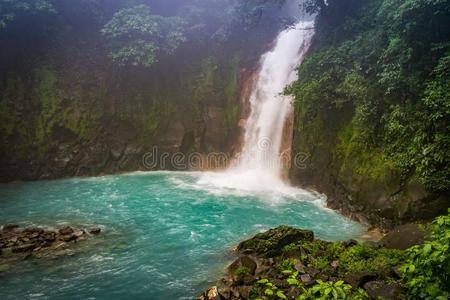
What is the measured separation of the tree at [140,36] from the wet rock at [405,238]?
49.1 ft

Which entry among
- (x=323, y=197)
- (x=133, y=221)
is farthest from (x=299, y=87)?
(x=133, y=221)

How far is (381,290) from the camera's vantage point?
19.4ft

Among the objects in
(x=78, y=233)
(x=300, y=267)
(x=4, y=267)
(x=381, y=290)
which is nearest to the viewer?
(x=381, y=290)

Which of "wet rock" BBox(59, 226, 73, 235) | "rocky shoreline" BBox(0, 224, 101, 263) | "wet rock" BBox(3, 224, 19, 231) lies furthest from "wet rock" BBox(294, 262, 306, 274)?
"wet rock" BBox(3, 224, 19, 231)

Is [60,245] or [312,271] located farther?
[60,245]

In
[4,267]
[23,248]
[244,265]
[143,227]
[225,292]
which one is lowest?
[4,267]

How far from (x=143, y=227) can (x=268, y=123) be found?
9757mm

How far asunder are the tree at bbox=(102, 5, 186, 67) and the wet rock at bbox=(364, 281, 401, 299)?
636 inches

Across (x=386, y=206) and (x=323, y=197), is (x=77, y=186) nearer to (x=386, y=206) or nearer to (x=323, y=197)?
(x=323, y=197)

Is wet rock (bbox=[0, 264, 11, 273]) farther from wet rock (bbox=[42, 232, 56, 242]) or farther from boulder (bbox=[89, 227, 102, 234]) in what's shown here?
boulder (bbox=[89, 227, 102, 234])

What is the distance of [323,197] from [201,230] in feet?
18.5

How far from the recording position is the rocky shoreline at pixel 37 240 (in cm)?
930

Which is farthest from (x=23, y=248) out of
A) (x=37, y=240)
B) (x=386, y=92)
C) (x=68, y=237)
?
(x=386, y=92)

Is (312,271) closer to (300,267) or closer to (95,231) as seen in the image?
(300,267)
